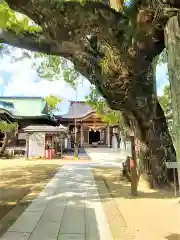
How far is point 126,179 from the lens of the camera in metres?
11.1

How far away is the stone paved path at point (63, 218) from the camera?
491cm

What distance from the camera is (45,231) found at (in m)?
5.09

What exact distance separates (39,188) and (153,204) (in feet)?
12.9

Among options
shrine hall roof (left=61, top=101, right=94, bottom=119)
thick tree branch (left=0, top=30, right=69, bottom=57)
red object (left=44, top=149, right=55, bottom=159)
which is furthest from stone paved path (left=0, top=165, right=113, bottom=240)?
shrine hall roof (left=61, top=101, right=94, bottom=119)

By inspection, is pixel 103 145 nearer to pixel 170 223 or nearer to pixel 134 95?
pixel 134 95

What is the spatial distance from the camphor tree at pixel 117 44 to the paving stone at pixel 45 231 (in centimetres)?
334

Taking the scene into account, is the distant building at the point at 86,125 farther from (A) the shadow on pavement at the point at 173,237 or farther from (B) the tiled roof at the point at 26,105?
(A) the shadow on pavement at the point at 173,237

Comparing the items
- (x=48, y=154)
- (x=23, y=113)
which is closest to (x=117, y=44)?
(x=48, y=154)

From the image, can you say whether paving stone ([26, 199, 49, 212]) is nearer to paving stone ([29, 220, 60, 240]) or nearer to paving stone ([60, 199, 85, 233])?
paving stone ([60, 199, 85, 233])

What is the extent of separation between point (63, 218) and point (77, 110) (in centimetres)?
3665

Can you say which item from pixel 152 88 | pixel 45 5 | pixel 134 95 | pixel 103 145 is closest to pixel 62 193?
pixel 134 95

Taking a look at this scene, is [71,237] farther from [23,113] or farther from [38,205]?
[23,113]

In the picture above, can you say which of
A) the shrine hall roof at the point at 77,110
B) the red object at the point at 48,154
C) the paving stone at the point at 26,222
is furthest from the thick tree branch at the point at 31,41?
the shrine hall roof at the point at 77,110

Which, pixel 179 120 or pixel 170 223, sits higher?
pixel 179 120
